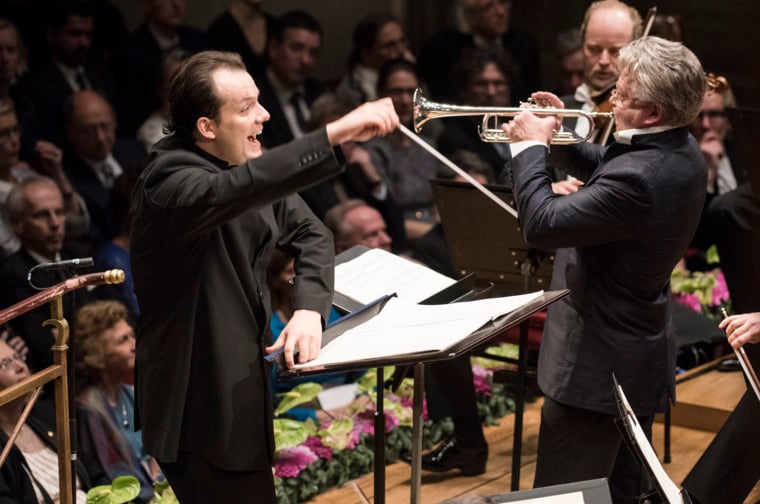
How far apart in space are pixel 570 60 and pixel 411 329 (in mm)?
4656

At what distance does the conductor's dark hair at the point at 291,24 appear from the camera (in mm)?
6043

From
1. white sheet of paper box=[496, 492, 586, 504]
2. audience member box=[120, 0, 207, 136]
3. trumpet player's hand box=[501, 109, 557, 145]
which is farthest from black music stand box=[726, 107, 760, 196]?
audience member box=[120, 0, 207, 136]

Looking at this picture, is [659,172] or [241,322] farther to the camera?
[659,172]

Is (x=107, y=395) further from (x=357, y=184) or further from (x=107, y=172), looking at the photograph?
(x=357, y=184)

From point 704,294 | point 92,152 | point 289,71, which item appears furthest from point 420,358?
point 289,71

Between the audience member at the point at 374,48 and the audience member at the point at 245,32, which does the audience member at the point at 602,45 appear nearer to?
the audience member at the point at 245,32

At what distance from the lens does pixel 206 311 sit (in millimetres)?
2225

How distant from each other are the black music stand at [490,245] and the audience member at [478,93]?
2346mm

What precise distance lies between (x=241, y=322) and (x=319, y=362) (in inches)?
8.1

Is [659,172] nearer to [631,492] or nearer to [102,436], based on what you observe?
[631,492]

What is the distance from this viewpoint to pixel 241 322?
7.39 ft

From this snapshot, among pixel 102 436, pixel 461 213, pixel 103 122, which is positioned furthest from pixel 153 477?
pixel 103 122

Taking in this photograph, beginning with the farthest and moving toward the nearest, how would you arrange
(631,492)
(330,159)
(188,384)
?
(631,492), (188,384), (330,159)

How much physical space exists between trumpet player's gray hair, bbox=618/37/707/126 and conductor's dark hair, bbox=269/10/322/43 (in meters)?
3.69
